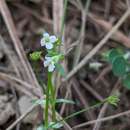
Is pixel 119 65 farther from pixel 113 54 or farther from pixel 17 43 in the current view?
pixel 17 43

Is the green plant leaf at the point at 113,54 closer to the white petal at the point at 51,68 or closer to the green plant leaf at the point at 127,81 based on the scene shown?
the green plant leaf at the point at 127,81

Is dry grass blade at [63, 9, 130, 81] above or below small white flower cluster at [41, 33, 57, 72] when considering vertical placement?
below

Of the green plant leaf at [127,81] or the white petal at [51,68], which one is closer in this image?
the white petal at [51,68]

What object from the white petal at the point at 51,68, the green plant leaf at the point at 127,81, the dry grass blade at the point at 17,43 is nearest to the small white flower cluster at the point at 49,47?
the white petal at the point at 51,68

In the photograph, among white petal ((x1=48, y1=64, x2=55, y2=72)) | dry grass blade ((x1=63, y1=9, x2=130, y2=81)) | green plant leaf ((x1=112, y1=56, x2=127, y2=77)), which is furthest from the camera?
dry grass blade ((x1=63, y1=9, x2=130, y2=81))

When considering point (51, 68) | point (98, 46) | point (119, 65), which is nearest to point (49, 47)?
point (51, 68)

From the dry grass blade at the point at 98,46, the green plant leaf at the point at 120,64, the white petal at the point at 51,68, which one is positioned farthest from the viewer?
the dry grass blade at the point at 98,46

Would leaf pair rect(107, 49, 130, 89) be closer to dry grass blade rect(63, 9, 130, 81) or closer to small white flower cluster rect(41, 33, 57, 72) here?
dry grass blade rect(63, 9, 130, 81)

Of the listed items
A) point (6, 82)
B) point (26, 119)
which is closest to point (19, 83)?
point (6, 82)

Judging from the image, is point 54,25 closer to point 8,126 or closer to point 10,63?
point 10,63

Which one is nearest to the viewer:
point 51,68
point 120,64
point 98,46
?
point 51,68

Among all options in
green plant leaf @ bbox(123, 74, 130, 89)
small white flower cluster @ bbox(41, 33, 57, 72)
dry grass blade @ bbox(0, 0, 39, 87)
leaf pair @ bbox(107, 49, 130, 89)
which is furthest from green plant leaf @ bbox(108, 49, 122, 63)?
small white flower cluster @ bbox(41, 33, 57, 72)

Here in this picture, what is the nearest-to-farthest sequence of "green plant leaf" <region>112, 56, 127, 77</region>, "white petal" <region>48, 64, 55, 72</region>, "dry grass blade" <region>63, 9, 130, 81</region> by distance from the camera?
"white petal" <region>48, 64, 55, 72</region>, "green plant leaf" <region>112, 56, 127, 77</region>, "dry grass blade" <region>63, 9, 130, 81</region>
